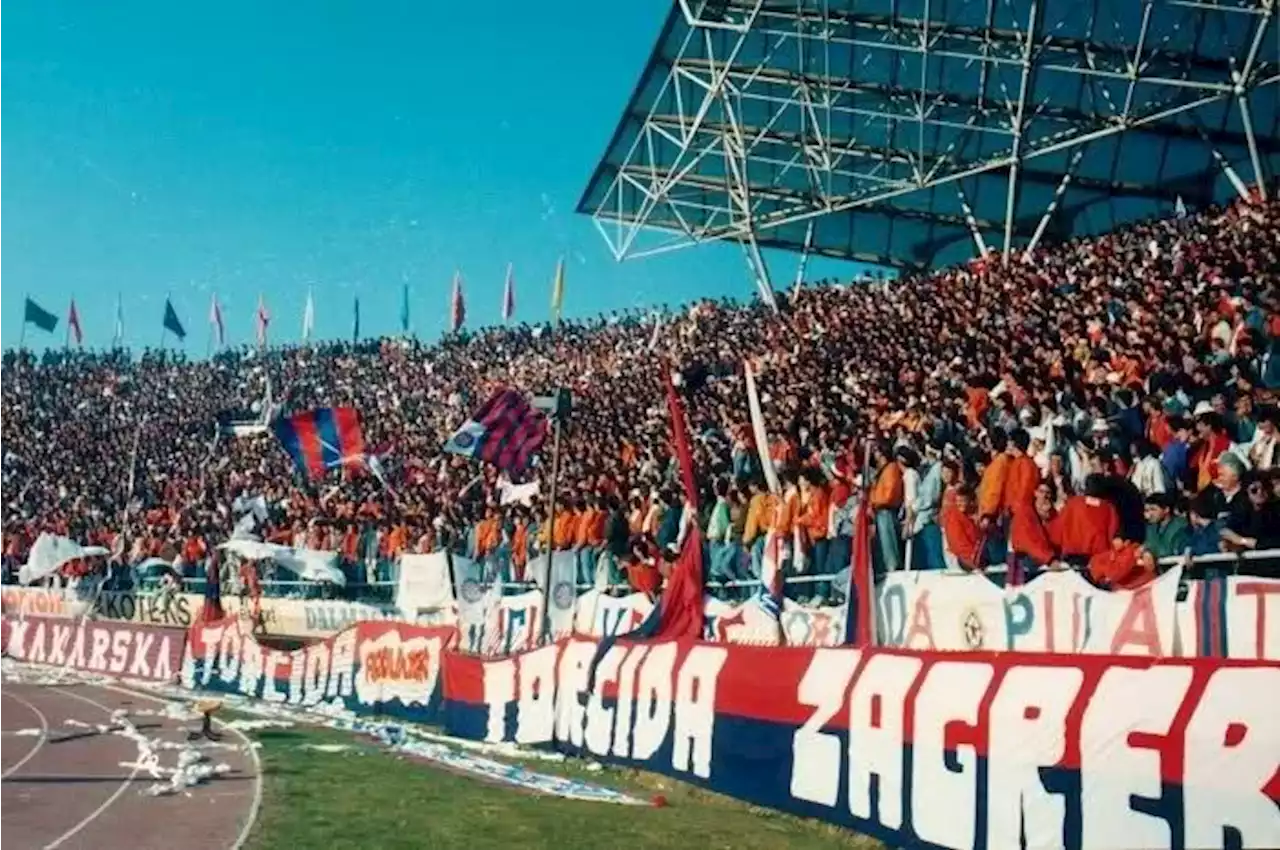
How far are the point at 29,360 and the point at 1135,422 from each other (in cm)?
5872

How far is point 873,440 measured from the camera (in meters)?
15.6

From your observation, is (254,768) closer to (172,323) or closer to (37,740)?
(37,740)

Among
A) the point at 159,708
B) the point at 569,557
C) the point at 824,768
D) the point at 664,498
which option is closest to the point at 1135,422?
the point at 824,768

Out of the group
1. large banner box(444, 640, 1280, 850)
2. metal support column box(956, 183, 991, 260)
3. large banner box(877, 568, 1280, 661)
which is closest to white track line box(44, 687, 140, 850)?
large banner box(444, 640, 1280, 850)

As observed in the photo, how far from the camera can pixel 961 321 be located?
22328 mm

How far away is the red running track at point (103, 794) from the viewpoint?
10.8 m

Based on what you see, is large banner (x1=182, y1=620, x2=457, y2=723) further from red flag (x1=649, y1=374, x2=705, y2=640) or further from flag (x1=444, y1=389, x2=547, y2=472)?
red flag (x1=649, y1=374, x2=705, y2=640)

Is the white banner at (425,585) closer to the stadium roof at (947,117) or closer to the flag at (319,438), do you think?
the flag at (319,438)

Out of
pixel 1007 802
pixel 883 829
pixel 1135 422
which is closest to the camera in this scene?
pixel 1007 802

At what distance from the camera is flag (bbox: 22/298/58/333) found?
6253 cm

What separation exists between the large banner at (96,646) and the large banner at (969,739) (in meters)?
16.9

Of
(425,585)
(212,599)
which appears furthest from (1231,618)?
(212,599)

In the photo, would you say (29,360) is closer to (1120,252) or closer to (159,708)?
(159,708)

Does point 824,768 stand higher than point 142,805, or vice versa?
point 824,768
